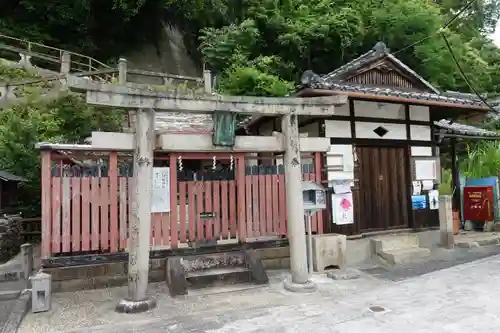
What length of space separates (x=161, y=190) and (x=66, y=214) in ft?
6.18

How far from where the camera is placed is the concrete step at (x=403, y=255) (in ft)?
29.1

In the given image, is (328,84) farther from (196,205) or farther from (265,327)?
(265,327)

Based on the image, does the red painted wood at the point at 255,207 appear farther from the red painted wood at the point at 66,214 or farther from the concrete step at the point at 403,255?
the red painted wood at the point at 66,214

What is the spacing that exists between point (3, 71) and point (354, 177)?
19995 mm

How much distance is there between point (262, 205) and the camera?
28.4 ft

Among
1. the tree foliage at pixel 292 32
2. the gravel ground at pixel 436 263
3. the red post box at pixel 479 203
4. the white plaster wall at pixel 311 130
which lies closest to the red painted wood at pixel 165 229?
the white plaster wall at pixel 311 130

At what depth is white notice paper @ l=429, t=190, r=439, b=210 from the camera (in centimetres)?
1054

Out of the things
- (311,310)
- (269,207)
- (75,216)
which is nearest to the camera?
(311,310)

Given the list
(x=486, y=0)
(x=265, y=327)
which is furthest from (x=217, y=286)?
(x=486, y=0)

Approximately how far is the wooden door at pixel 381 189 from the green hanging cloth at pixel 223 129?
163 inches

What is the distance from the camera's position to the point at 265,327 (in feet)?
17.4

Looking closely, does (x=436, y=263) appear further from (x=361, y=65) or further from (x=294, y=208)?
(x=361, y=65)

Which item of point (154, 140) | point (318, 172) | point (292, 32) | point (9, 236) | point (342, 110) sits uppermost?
point (292, 32)

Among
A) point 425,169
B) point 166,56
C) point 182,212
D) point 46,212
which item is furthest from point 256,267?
point 166,56
